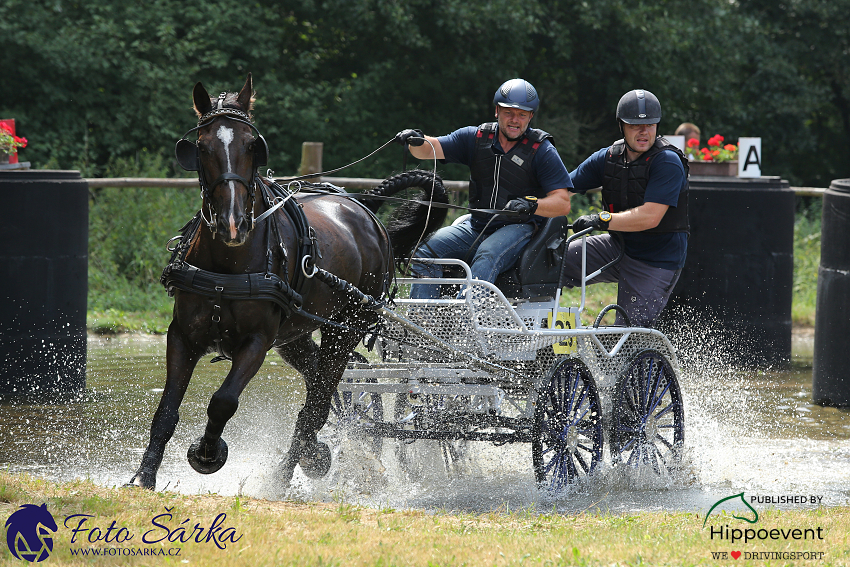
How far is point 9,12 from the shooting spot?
14938 millimetres

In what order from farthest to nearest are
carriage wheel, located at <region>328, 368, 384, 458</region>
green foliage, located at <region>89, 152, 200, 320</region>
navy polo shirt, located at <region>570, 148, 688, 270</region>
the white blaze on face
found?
1. green foliage, located at <region>89, 152, 200, 320</region>
2. navy polo shirt, located at <region>570, 148, 688, 270</region>
3. carriage wheel, located at <region>328, 368, 384, 458</region>
4. the white blaze on face

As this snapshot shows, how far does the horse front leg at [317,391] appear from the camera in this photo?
5.73 meters

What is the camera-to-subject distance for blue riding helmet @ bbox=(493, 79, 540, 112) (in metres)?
5.68

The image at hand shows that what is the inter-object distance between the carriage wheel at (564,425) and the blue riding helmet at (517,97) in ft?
4.56

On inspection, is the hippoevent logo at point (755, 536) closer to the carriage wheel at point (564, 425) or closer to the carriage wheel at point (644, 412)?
the carriage wheel at point (564, 425)

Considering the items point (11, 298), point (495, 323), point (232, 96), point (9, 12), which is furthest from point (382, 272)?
point (9, 12)

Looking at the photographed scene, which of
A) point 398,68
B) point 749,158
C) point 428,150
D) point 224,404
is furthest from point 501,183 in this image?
point 398,68

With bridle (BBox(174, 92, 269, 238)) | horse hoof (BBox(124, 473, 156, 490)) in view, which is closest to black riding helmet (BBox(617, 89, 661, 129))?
bridle (BBox(174, 92, 269, 238))

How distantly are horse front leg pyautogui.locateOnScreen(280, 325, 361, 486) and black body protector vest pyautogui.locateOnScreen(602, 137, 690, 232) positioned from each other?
176cm

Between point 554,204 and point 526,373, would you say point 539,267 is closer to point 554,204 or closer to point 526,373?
point 554,204

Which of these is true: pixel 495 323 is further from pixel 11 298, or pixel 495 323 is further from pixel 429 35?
pixel 429 35

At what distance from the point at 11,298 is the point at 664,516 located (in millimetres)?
5026

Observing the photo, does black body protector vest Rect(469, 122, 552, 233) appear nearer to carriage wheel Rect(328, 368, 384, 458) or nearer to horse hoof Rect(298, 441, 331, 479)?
carriage wheel Rect(328, 368, 384, 458)

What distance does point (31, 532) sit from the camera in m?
3.80
